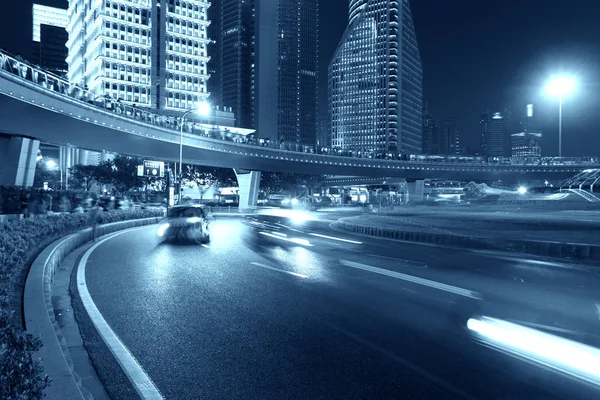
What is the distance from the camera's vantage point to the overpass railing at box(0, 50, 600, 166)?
3005 cm

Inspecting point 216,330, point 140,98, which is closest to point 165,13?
point 140,98

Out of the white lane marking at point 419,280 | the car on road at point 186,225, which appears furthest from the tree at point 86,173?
the white lane marking at point 419,280

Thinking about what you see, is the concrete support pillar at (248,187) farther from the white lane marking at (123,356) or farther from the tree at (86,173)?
the white lane marking at (123,356)

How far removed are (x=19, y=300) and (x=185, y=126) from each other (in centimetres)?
4470

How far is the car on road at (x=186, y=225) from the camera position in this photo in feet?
62.7

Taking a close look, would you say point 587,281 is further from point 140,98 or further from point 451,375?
point 140,98

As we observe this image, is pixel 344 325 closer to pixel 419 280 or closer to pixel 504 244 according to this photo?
pixel 419 280

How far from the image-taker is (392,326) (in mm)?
6816

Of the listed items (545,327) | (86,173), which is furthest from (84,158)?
(545,327)

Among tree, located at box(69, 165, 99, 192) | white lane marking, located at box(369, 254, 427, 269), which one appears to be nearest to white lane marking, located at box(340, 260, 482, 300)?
white lane marking, located at box(369, 254, 427, 269)

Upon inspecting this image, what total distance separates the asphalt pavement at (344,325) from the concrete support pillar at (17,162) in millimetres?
25479

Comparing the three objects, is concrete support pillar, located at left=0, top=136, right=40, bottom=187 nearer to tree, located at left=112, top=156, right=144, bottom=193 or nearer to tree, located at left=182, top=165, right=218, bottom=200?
tree, located at left=112, top=156, right=144, bottom=193

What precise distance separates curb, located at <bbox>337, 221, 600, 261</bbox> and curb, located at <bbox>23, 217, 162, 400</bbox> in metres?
14.4

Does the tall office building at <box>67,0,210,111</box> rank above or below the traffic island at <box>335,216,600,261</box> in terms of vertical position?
above
